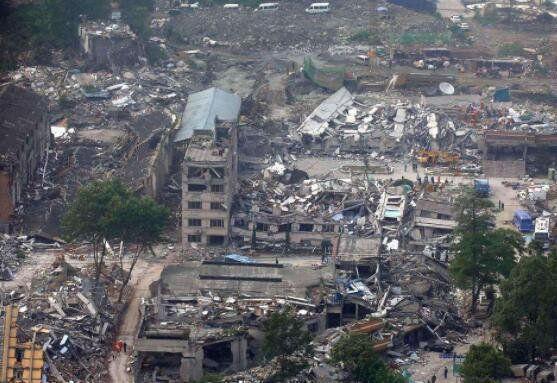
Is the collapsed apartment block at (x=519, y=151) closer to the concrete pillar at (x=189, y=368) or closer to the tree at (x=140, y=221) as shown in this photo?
the tree at (x=140, y=221)

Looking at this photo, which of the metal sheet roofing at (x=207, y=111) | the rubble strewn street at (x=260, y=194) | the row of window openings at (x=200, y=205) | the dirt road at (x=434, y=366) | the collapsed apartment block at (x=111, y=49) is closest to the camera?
the dirt road at (x=434, y=366)

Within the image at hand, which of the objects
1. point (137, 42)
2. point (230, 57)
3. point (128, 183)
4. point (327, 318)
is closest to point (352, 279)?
point (327, 318)

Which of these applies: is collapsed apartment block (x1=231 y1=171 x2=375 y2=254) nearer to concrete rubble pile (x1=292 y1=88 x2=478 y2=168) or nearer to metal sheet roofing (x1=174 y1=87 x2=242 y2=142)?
metal sheet roofing (x1=174 y1=87 x2=242 y2=142)

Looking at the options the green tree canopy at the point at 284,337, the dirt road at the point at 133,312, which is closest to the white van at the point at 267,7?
the dirt road at the point at 133,312

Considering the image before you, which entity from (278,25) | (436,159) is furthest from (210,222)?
(278,25)

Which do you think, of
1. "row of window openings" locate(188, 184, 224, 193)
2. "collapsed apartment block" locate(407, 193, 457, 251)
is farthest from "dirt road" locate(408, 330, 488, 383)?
"row of window openings" locate(188, 184, 224, 193)

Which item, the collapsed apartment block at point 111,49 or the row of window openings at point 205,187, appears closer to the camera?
the row of window openings at point 205,187
